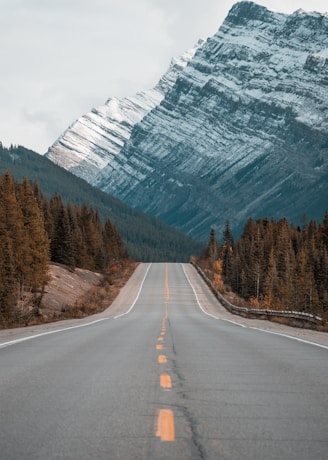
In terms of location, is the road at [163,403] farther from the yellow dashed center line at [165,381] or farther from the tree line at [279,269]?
the tree line at [279,269]

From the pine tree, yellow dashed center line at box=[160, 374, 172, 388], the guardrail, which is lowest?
yellow dashed center line at box=[160, 374, 172, 388]

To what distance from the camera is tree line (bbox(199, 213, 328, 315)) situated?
84125 millimetres

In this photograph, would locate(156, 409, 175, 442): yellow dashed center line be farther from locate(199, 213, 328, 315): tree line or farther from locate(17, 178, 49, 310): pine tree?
locate(199, 213, 328, 315): tree line

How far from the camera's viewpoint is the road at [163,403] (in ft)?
19.6

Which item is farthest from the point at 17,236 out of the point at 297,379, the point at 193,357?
the point at 297,379

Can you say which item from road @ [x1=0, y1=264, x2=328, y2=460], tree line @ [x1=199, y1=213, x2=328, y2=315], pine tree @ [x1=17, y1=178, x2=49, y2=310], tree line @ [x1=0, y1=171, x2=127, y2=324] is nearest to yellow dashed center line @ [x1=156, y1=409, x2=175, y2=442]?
road @ [x1=0, y1=264, x2=328, y2=460]

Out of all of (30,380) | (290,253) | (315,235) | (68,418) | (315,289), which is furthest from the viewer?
(315,235)

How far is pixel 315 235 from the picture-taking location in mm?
109812

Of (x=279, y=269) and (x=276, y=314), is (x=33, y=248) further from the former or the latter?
(x=279, y=269)

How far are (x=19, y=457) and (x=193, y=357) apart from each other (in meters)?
7.93

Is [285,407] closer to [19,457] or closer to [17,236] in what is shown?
[19,457]

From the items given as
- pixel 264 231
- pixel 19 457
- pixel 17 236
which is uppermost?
pixel 264 231

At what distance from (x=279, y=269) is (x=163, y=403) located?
94501 millimetres

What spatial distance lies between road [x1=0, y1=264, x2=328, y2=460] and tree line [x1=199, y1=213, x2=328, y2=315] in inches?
2410
